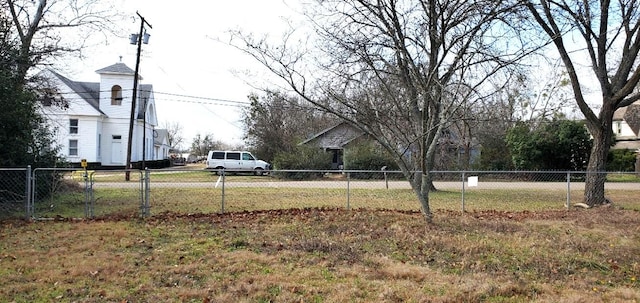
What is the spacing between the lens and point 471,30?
9336 mm

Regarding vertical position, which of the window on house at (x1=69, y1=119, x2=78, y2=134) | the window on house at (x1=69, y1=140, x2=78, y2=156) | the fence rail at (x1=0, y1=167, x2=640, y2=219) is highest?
the window on house at (x1=69, y1=119, x2=78, y2=134)

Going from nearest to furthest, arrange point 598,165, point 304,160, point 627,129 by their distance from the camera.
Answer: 1. point 598,165
2. point 304,160
3. point 627,129

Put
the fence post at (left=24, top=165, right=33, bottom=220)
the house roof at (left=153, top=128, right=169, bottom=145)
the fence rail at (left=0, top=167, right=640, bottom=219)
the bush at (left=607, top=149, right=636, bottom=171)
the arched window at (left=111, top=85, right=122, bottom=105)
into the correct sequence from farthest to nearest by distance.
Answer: the house roof at (left=153, top=128, right=169, bottom=145), the arched window at (left=111, top=85, right=122, bottom=105), the bush at (left=607, top=149, right=636, bottom=171), the fence rail at (left=0, top=167, right=640, bottom=219), the fence post at (left=24, top=165, right=33, bottom=220)

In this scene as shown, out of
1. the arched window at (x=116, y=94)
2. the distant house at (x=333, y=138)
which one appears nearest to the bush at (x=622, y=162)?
the distant house at (x=333, y=138)

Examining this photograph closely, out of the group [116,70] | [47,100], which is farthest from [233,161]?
[47,100]

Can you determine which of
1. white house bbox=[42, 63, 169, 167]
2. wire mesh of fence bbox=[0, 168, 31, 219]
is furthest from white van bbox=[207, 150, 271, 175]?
wire mesh of fence bbox=[0, 168, 31, 219]

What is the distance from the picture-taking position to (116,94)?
129 ft

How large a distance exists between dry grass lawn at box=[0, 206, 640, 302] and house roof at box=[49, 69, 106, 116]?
101ft

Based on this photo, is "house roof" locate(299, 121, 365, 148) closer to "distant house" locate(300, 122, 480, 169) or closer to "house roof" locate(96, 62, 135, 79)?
"distant house" locate(300, 122, 480, 169)

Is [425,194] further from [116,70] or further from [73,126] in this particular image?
[73,126]

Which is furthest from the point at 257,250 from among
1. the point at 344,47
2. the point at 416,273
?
the point at 344,47

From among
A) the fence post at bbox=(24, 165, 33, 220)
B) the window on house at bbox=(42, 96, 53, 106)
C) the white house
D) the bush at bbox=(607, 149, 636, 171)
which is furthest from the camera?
the white house

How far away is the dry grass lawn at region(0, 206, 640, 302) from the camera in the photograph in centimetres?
525

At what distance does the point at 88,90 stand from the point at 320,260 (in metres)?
39.7
